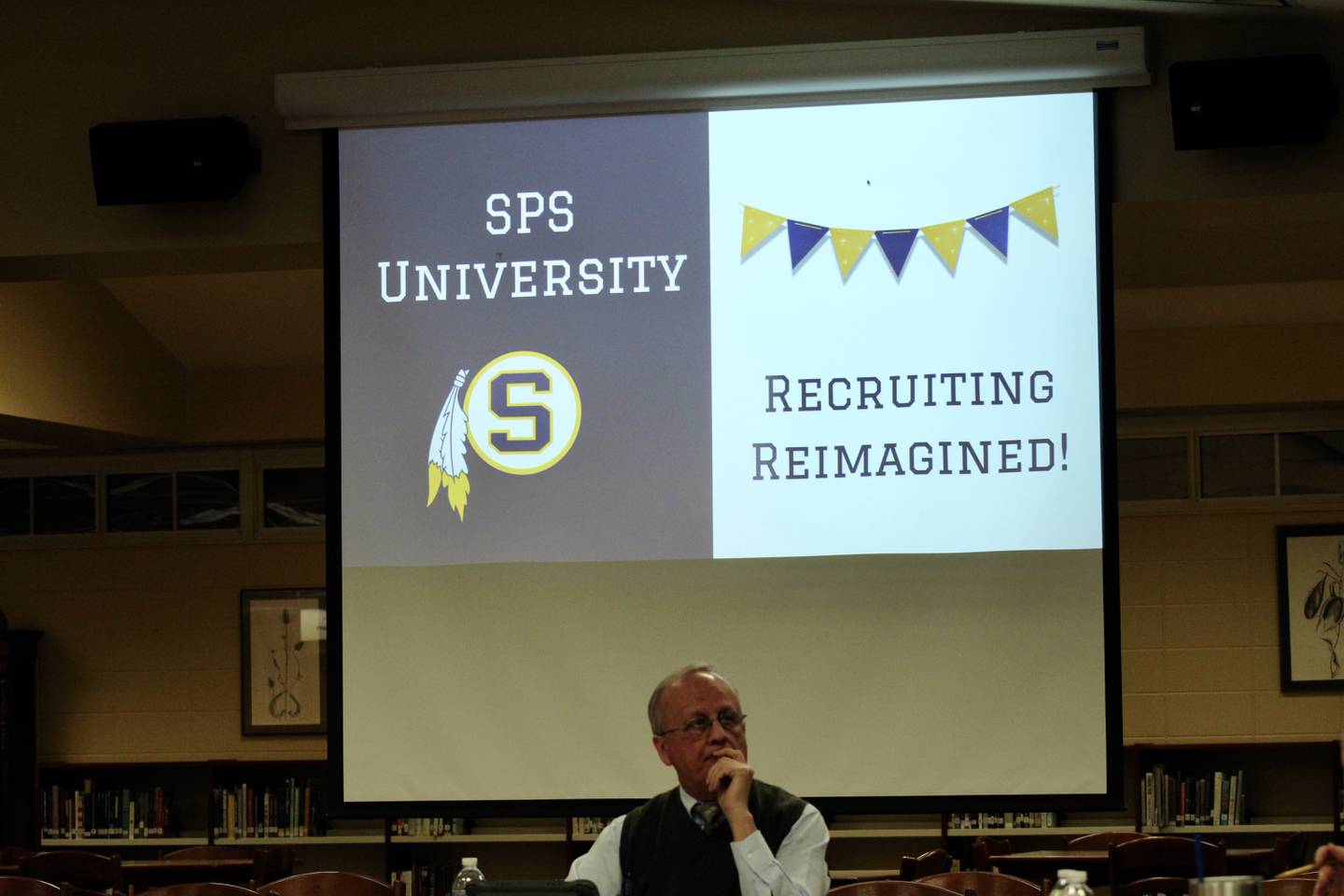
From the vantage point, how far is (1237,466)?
827 cm

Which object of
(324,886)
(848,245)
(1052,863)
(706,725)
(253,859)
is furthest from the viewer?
(253,859)

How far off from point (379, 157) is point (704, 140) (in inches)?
41.3

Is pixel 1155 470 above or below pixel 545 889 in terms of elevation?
above

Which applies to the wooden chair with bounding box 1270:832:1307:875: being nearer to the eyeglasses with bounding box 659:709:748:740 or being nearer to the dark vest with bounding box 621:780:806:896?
the dark vest with bounding box 621:780:806:896

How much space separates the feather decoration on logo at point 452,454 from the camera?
4793mm

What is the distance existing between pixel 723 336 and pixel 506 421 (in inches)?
28.4

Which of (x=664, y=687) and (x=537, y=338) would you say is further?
(x=537, y=338)

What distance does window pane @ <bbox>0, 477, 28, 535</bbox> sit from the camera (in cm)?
925

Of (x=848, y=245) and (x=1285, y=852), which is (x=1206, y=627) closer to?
(x=1285, y=852)

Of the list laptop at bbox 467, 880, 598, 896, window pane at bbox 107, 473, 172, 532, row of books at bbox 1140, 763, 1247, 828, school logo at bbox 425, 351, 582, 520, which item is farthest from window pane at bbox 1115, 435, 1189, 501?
laptop at bbox 467, 880, 598, 896

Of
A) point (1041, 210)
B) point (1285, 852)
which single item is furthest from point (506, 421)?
point (1285, 852)

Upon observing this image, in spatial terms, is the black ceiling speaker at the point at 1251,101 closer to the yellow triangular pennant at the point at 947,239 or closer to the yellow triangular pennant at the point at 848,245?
the yellow triangular pennant at the point at 947,239

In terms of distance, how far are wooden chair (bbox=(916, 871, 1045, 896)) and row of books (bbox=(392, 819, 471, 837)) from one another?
4378mm

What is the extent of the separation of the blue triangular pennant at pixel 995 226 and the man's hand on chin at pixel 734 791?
1.96 meters
